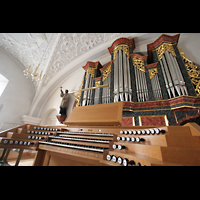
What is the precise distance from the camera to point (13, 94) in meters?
4.93

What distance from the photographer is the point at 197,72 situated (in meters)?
2.62

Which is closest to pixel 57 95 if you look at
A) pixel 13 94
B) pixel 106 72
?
pixel 13 94

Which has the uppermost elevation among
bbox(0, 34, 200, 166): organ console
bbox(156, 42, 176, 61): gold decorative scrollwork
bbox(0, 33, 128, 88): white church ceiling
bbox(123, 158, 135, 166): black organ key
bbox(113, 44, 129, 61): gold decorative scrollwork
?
bbox(0, 33, 128, 88): white church ceiling

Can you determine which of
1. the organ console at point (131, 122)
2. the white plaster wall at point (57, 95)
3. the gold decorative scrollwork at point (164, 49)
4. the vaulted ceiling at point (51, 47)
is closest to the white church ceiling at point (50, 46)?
the vaulted ceiling at point (51, 47)

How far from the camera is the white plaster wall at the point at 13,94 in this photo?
4.50m

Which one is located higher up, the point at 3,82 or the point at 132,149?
the point at 3,82

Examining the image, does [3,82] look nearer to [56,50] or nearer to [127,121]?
[56,50]

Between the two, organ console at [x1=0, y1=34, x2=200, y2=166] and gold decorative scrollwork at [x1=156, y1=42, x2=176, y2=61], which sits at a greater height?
gold decorative scrollwork at [x1=156, y1=42, x2=176, y2=61]

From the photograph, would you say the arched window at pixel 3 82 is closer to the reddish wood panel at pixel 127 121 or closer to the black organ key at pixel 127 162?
the reddish wood panel at pixel 127 121

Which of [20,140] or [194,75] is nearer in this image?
[20,140]

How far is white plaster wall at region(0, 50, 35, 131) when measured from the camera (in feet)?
14.8

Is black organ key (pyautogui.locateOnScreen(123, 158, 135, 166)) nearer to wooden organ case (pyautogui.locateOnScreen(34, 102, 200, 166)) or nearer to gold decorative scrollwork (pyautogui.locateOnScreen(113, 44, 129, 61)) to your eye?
wooden organ case (pyautogui.locateOnScreen(34, 102, 200, 166))

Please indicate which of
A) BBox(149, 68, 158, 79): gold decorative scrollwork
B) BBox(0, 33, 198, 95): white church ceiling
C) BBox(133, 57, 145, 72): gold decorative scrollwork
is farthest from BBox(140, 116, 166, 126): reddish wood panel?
BBox(0, 33, 198, 95): white church ceiling
